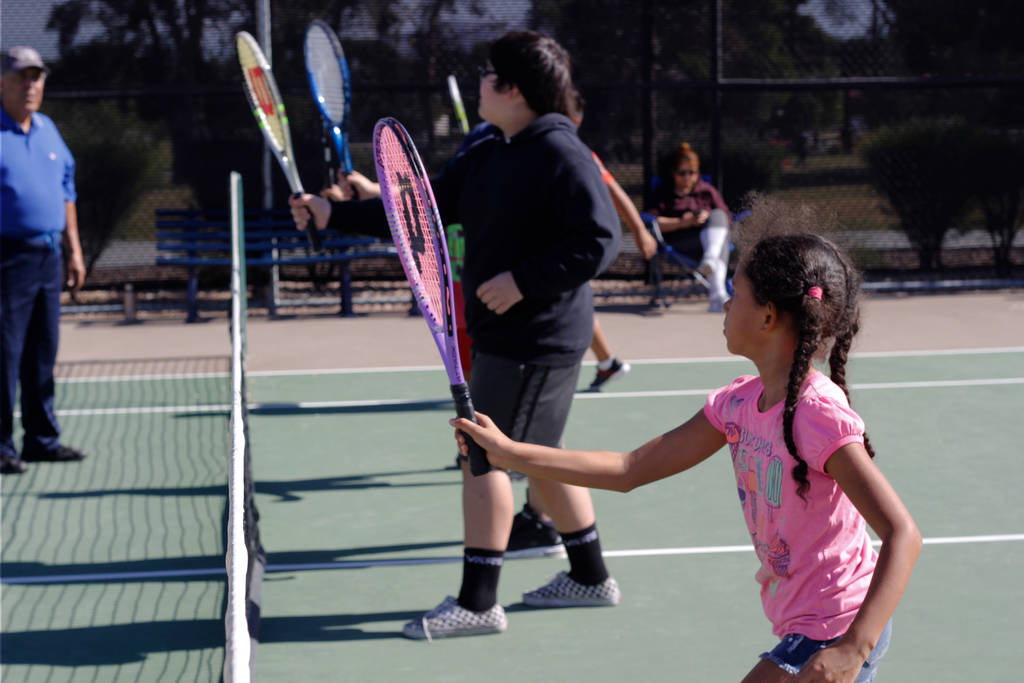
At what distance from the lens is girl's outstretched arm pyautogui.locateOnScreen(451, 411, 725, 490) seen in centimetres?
265

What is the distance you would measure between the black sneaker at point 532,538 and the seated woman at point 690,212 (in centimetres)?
541

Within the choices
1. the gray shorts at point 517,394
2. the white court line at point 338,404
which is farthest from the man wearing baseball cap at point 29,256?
the gray shorts at point 517,394

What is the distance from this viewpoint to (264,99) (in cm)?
500

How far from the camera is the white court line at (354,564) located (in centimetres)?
464

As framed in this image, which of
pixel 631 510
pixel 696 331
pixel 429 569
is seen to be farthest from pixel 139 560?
pixel 696 331

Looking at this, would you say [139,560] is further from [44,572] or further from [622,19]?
[622,19]

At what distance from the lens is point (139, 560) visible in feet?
15.9

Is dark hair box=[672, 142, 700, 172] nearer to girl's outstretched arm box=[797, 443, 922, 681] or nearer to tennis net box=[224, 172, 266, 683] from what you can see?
tennis net box=[224, 172, 266, 683]

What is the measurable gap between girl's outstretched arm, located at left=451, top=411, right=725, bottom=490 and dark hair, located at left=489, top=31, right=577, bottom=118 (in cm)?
154

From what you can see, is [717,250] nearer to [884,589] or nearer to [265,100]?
[265,100]

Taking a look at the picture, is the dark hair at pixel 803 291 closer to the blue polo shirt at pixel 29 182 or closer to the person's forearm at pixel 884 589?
the person's forearm at pixel 884 589

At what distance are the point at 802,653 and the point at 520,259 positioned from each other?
181cm

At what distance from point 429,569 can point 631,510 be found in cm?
102

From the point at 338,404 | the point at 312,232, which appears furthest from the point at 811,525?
the point at 338,404
